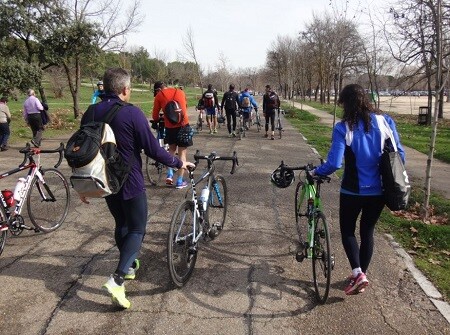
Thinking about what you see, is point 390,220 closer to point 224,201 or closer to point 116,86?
point 224,201

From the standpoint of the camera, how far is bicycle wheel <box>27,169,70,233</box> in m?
4.76

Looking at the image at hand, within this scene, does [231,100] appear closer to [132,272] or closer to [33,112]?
[33,112]

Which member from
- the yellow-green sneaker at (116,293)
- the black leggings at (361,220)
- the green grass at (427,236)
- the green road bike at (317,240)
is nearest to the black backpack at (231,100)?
the green grass at (427,236)

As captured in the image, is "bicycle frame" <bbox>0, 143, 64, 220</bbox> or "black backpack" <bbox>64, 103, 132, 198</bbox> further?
"bicycle frame" <bbox>0, 143, 64, 220</bbox>

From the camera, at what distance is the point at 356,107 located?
3146 mm

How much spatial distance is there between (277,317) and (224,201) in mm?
2105

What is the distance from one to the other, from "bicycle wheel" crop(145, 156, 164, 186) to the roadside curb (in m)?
4.37

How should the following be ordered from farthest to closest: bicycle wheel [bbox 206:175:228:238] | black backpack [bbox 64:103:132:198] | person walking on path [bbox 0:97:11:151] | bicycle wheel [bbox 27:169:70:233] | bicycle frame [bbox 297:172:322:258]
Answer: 1. person walking on path [bbox 0:97:11:151]
2. bicycle wheel [bbox 27:169:70:233]
3. bicycle wheel [bbox 206:175:228:238]
4. bicycle frame [bbox 297:172:322:258]
5. black backpack [bbox 64:103:132:198]

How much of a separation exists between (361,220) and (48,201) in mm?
4006

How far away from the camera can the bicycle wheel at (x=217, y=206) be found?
4.39m

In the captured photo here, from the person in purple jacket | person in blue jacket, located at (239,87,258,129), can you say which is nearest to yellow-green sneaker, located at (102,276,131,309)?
the person in purple jacket

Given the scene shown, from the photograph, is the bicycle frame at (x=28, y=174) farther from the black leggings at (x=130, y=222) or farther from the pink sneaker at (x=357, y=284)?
the pink sneaker at (x=357, y=284)

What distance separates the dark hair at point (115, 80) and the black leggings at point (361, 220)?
211 cm

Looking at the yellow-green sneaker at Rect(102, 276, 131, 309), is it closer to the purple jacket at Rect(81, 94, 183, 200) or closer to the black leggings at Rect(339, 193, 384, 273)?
the purple jacket at Rect(81, 94, 183, 200)
